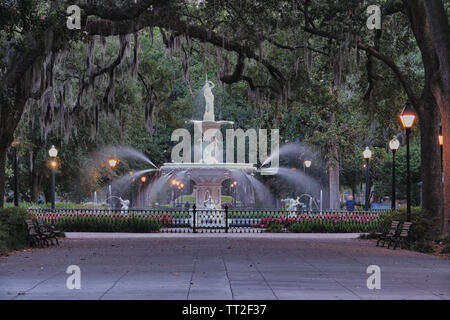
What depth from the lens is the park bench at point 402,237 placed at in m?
21.9

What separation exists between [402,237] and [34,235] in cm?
1122

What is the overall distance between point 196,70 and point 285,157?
35.5 ft

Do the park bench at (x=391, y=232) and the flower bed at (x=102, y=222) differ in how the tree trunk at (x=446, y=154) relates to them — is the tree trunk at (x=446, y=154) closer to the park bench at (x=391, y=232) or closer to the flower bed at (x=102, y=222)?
the park bench at (x=391, y=232)

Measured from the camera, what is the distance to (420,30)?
77.0 ft

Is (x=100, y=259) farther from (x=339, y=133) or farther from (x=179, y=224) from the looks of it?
(x=339, y=133)

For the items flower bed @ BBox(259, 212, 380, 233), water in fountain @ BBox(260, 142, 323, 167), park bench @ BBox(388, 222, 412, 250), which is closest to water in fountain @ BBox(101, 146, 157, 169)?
water in fountain @ BBox(260, 142, 323, 167)

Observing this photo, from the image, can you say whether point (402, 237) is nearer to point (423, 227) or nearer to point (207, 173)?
point (423, 227)

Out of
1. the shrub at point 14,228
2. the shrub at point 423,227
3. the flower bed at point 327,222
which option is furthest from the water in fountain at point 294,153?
the shrub at point 14,228

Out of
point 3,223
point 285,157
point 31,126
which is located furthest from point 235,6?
point 285,157

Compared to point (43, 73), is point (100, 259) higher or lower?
Answer: lower

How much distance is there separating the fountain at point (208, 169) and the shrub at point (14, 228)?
1410 centimetres

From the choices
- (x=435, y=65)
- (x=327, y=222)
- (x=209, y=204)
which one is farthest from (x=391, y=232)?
(x=209, y=204)

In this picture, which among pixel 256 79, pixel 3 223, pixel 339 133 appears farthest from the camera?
pixel 339 133

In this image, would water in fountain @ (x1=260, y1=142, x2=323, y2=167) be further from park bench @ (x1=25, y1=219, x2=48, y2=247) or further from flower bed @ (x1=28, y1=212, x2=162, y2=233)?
park bench @ (x1=25, y1=219, x2=48, y2=247)
